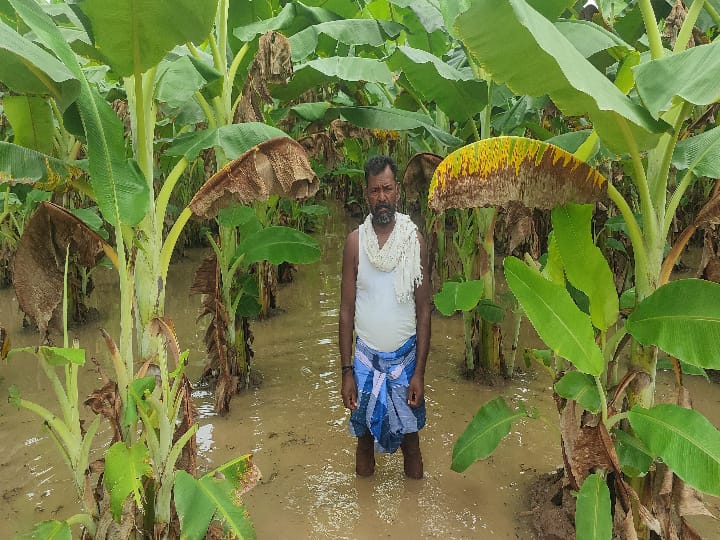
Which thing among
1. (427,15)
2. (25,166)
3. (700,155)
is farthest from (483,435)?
(427,15)

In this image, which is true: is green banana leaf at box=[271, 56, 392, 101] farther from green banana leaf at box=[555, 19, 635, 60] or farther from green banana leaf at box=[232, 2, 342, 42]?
green banana leaf at box=[555, 19, 635, 60]

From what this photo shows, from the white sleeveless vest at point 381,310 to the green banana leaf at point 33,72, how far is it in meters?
1.37

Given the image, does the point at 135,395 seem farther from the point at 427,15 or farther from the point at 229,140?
the point at 427,15

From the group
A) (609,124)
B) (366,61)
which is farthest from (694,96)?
(366,61)

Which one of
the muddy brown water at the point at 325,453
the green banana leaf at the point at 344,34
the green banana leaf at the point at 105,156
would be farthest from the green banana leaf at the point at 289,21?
the muddy brown water at the point at 325,453

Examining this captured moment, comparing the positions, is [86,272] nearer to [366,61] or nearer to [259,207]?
[259,207]

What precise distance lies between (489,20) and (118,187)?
1.32m

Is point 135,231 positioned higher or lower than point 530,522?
higher

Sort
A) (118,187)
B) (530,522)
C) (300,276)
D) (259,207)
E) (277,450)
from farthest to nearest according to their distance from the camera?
1. (300,276)
2. (259,207)
3. (277,450)
4. (530,522)
5. (118,187)

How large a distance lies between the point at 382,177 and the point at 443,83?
1.06m

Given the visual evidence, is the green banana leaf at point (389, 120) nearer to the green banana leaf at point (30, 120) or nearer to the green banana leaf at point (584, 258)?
the green banana leaf at point (584, 258)

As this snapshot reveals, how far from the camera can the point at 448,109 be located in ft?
11.4

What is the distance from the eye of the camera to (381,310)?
273cm

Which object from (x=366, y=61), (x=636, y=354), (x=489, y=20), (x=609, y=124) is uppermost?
(x=366, y=61)
